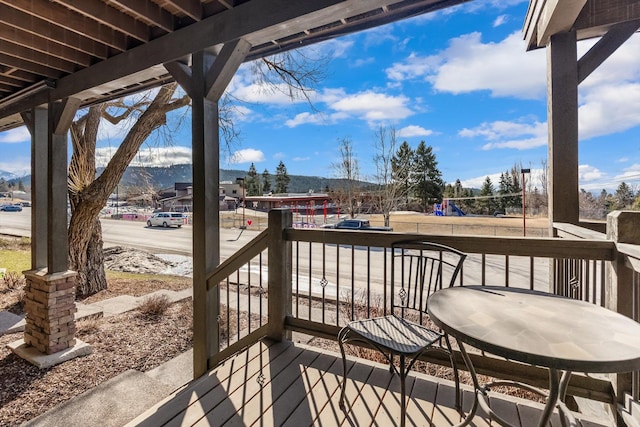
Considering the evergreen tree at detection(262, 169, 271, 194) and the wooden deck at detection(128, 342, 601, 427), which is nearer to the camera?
the wooden deck at detection(128, 342, 601, 427)

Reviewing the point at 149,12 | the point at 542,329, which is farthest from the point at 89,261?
the point at 542,329

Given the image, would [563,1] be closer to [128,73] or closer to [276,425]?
[276,425]

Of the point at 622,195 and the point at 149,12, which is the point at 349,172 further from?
the point at 149,12

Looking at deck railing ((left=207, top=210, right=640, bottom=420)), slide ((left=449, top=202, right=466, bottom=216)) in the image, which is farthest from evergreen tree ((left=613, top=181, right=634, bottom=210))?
deck railing ((left=207, top=210, right=640, bottom=420))

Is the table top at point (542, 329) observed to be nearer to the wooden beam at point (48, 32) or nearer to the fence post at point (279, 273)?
the fence post at point (279, 273)

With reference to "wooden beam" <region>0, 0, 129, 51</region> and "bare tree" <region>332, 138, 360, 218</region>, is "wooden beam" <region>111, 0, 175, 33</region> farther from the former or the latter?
"bare tree" <region>332, 138, 360, 218</region>

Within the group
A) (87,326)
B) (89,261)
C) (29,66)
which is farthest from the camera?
(89,261)

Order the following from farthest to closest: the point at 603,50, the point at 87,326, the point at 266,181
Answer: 1. the point at 266,181
2. the point at 87,326
3. the point at 603,50

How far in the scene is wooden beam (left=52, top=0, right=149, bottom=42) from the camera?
6.89ft

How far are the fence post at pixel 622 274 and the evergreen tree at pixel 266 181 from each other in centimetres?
4576

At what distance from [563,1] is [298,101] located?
167 inches

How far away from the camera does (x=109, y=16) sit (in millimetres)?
2246

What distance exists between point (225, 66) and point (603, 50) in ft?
10.2

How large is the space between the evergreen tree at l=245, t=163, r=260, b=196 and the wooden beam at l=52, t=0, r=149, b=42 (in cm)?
4152
